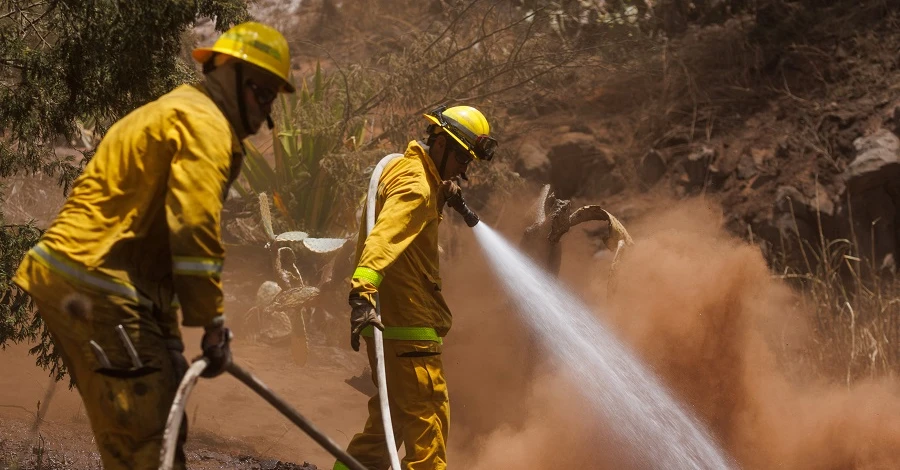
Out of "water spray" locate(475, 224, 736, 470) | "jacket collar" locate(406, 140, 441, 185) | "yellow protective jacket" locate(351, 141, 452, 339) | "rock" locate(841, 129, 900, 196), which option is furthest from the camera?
"rock" locate(841, 129, 900, 196)

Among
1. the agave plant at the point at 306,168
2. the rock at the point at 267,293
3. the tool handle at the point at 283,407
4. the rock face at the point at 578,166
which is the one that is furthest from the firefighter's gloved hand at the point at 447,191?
the rock face at the point at 578,166

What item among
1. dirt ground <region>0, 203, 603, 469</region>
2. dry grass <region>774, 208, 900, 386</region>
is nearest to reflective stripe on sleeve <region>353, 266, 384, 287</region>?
dirt ground <region>0, 203, 603, 469</region>

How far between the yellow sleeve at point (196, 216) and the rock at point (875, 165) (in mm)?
8357

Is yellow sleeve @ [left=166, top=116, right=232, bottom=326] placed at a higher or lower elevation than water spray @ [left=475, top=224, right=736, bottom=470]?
higher

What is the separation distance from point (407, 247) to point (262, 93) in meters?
1.49

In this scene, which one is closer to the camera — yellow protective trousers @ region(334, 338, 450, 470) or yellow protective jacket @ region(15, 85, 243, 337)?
yellow protective jacket @ region(15, 85, 243, 337)

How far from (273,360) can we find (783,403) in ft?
14.6

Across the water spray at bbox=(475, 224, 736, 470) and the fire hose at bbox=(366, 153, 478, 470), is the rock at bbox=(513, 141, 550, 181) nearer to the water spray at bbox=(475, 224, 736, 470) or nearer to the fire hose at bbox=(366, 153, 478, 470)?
the water spray at bbox=(475, 224, 736, 470)

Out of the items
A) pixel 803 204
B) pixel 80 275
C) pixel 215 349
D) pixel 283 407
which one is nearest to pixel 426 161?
pixel 283 407

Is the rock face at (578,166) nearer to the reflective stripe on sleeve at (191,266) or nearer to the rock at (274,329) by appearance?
the rock at (274,329)

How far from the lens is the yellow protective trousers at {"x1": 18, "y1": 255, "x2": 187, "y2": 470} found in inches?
117

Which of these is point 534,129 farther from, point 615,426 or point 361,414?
point 615,426

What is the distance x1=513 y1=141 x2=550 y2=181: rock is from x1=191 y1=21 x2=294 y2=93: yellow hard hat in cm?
819

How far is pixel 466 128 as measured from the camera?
4.93 metres
